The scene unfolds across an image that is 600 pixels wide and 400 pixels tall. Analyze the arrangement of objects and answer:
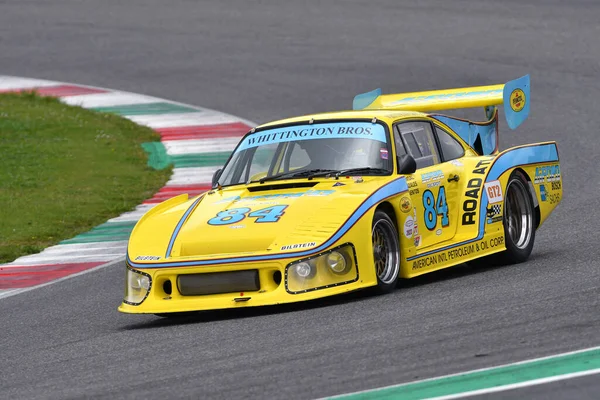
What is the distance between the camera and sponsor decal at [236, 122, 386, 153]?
9859 mm

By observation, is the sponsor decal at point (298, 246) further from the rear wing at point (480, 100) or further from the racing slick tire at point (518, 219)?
the rear wing at point (480, 100)

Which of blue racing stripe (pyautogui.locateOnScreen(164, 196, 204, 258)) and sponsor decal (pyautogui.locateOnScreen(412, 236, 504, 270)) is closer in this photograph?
blue racing stripe (pyautogui.locateOnScreen(164, 196, 204, 258))

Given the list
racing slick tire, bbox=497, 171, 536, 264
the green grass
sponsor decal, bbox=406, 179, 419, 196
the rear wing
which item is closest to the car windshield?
sponsor decal, bbox=406, 179, 419, 196

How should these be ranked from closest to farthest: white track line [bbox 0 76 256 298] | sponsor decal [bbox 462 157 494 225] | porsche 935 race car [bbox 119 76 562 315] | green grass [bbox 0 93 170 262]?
porsche 935 race car [bbox 119 76 562 315]
sponsor decal [bbox 462 157 494 225]
white track line [bbox 0 76 256 298]
green grass [bbox 0 93 170 262]

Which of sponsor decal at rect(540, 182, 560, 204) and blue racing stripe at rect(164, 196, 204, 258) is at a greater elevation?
blue racing stripe at rect(164, 196, 204, 258)

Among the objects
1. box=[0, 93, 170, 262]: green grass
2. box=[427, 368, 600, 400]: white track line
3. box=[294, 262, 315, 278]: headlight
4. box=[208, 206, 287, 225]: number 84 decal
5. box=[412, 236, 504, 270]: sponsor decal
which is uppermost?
box=[208, 206, 287, 225]: number 84 decal

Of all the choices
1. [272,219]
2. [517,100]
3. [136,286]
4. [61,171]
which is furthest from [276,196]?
[61,171]

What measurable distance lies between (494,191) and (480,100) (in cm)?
181

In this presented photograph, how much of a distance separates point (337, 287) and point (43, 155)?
36.1ft

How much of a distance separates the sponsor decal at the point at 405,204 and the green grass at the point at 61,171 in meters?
4.97

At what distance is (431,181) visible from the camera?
32.6ft

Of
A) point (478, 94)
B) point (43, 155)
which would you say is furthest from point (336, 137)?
point (43, 155)

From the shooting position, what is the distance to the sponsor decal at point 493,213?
10.2 m

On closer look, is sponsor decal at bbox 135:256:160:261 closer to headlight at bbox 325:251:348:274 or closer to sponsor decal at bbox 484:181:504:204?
A: headlight at bbox 325:251:348:274
